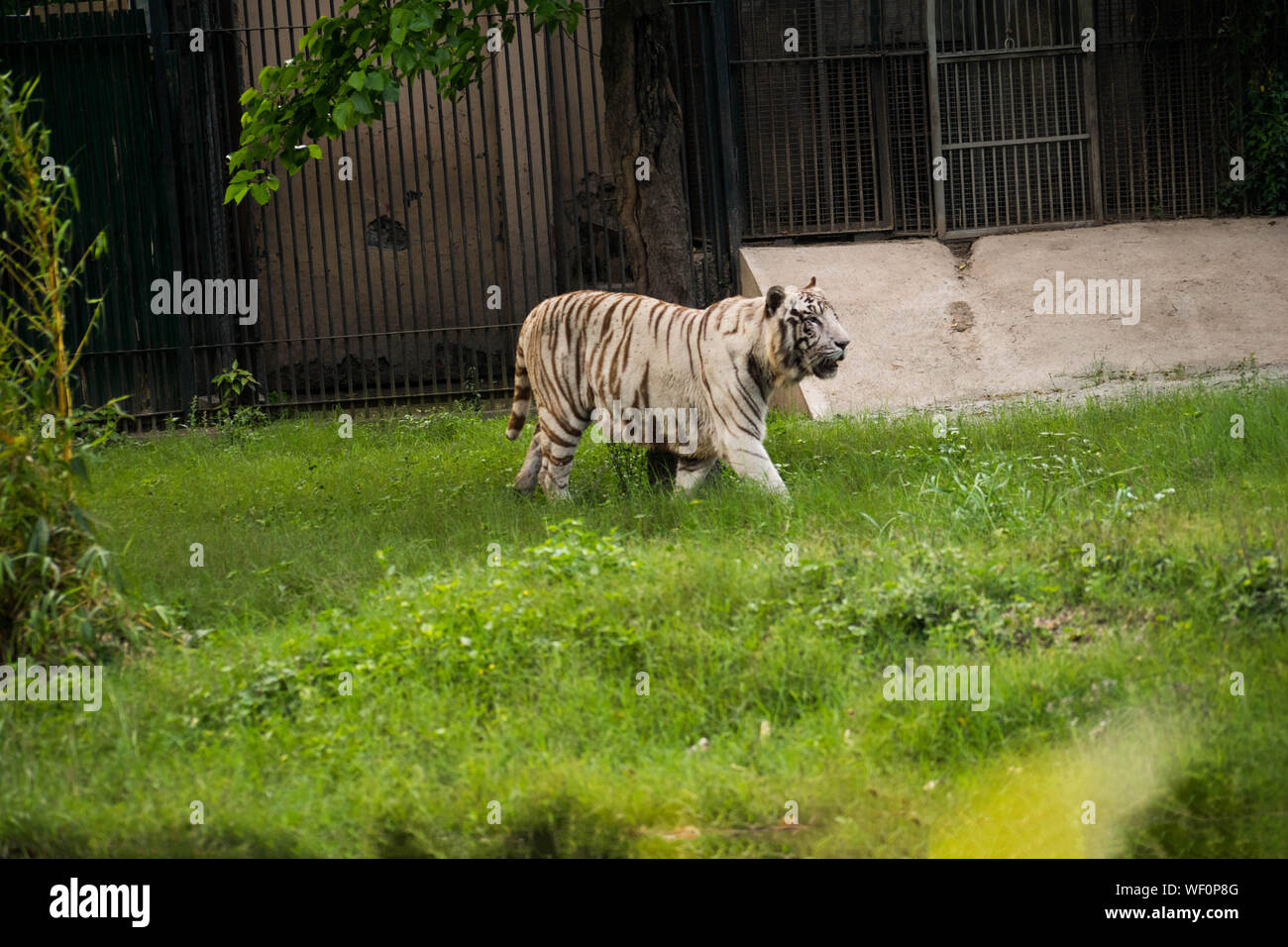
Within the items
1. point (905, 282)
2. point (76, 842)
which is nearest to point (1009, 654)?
point (76, 842)

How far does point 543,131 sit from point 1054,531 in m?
7.39

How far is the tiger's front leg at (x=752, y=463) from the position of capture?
6.65m

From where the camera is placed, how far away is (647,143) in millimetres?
8711

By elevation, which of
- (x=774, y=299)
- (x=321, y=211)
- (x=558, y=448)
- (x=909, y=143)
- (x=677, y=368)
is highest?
(x=909, y=143)

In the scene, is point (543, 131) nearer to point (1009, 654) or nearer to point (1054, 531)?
point (1054, 531)

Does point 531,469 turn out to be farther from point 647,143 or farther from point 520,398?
point 647,143

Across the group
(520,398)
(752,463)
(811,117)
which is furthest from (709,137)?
(752,463)

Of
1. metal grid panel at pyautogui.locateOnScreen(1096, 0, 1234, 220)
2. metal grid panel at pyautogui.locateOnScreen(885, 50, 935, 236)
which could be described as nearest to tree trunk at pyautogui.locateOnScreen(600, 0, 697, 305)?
metal grid panel at pyautogui.locateOnScreen(885, 50, 935, 236)

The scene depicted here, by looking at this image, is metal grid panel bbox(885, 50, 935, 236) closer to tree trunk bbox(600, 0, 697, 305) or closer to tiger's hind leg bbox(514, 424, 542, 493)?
tree trunk bbox(600, 0, 697, 305)

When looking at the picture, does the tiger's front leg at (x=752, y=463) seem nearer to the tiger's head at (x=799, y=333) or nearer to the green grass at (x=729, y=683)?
the green grass at (x=729, y=683)

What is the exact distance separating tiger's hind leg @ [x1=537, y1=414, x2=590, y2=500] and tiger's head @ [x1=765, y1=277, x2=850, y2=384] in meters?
1.36

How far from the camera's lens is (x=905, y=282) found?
10828 mm

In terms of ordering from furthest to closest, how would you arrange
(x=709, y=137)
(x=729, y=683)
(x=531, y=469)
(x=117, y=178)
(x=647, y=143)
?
(x=709, y=137)
(x=117, y=178)
(x=647, y=143)
(x=531, y=469)
(x=729, y=683)

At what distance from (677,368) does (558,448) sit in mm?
909
